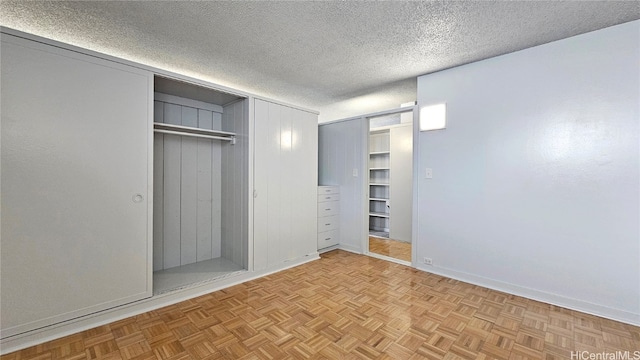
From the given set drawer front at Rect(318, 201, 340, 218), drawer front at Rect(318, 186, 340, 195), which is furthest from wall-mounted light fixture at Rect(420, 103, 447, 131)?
drawer front at Rect(318, 201, 340, 218)

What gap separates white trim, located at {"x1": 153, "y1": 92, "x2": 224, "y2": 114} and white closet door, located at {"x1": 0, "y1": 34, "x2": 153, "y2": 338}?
760mm

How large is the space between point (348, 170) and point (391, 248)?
1.52 metres

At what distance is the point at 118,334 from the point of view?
74.7 inches

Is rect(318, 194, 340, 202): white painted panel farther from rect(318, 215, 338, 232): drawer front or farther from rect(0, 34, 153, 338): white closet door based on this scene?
rect(0, 34, 153, 338): white closet door

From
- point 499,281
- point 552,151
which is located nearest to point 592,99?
point 552,151

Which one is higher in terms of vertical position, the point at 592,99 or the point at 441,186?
the point at 592,99

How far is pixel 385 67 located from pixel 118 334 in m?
3.65

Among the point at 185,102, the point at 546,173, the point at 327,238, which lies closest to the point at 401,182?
the point at 327,238

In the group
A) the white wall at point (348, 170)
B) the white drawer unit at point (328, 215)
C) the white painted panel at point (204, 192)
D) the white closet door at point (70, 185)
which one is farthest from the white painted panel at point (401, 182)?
the white closet door at point (70, 185)

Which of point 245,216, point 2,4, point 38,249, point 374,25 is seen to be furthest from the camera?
point 245,216

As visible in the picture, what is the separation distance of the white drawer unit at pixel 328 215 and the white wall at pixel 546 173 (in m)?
1.52

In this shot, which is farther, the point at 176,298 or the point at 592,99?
the point at 176,298

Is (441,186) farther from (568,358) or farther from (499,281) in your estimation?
(568,358)

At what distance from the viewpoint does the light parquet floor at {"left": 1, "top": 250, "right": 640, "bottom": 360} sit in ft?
5.63
